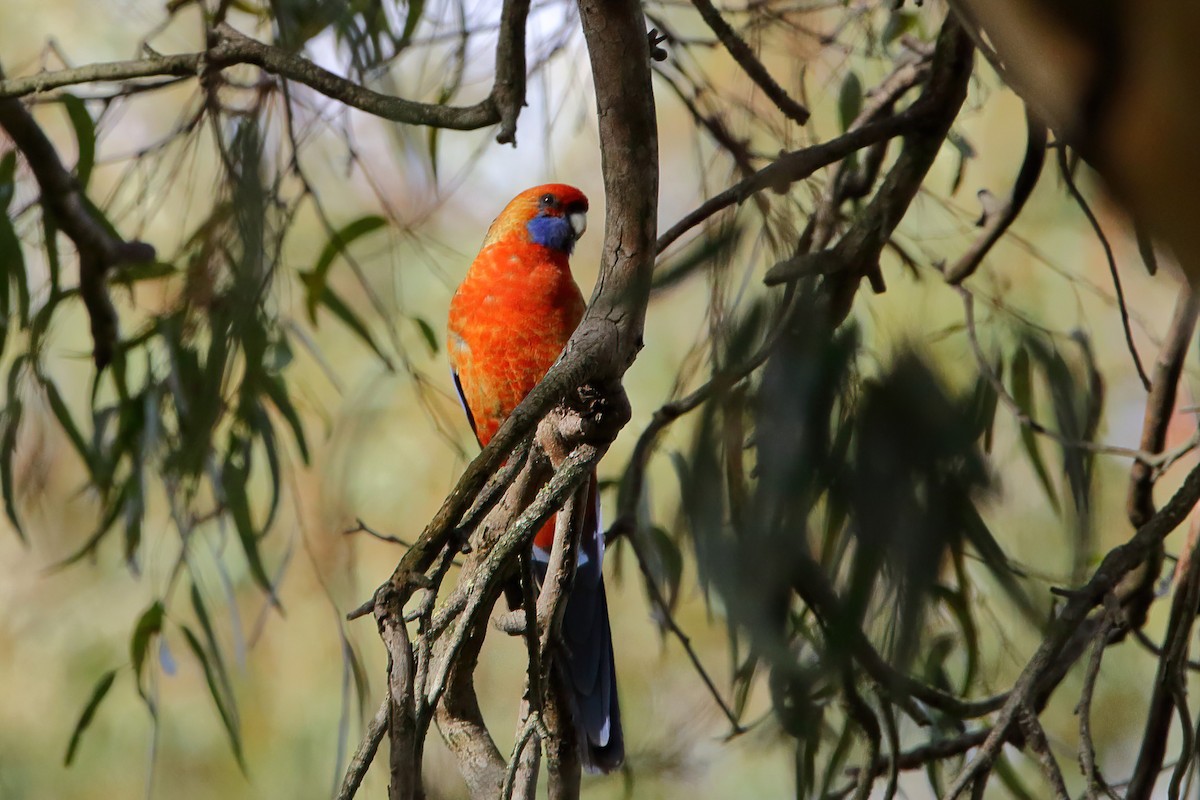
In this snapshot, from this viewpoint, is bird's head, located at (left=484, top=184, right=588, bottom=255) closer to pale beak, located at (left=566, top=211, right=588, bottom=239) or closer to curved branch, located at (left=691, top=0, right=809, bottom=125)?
pale beak, located at (left=566, top=211, right=588, bottom=239)

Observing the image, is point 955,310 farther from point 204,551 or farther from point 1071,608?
point 204,551

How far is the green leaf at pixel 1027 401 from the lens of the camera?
5.40 feet

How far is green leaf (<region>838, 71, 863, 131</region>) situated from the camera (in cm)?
188

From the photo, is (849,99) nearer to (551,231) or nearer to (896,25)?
(896,25)

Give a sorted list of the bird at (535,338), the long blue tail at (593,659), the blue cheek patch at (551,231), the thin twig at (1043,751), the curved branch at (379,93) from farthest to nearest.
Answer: the blue cheek patch at (551,231) < the bird at (535,338) < the long blue tail at (593,659) < the curved branch at (379,93) < the thin twig at (1043,751)

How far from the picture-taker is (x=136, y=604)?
11.3ft

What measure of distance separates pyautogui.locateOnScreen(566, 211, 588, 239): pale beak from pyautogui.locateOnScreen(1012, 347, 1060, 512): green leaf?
40.5 inches

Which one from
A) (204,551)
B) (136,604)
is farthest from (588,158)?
(136,604)

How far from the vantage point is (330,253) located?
1.76 m

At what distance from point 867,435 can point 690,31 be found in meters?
1.36

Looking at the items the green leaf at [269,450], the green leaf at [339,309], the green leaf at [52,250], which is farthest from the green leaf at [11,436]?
the green leaf at [339,309]

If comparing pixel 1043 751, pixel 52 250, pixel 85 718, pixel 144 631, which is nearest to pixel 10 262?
pixel 52 250

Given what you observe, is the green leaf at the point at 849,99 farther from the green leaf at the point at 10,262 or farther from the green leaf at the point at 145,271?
the green leaf at the point at 10,262

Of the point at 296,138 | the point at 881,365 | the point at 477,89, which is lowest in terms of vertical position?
the point at 881,365
